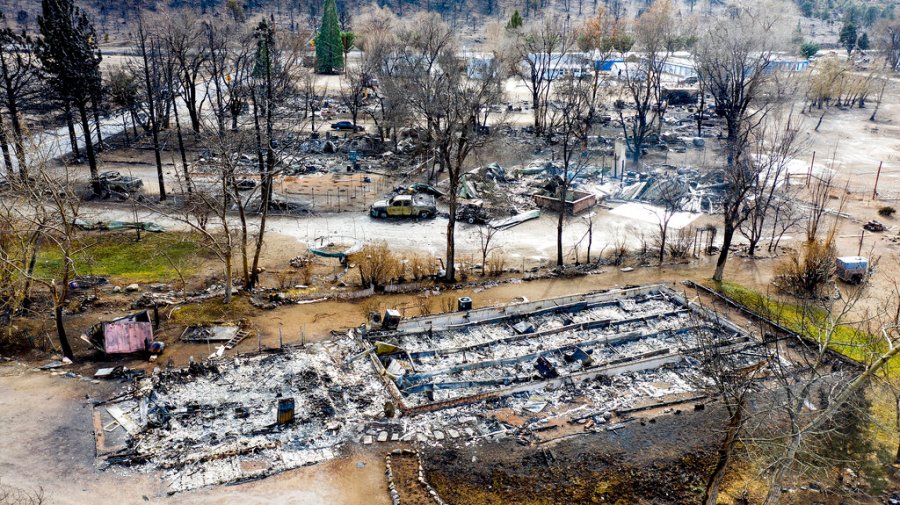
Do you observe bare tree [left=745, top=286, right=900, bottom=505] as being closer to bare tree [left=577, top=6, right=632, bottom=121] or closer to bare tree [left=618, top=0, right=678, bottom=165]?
bare tree [left=618, top=0, right=678, bottom=165]

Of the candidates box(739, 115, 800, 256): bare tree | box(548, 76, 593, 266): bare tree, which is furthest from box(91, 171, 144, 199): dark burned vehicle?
box(739, 115, 800, 256): bare tree

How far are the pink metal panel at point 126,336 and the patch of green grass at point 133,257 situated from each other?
4.89 meters

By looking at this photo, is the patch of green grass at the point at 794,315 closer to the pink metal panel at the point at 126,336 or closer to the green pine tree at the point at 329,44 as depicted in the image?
the pink metal panel at the point at 126,336

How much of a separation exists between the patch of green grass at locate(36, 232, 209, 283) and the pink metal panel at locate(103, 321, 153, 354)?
489 cm

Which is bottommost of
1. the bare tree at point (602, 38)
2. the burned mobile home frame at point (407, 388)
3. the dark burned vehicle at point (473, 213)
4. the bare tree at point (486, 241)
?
the burned mobile home frame at point (407, 388)

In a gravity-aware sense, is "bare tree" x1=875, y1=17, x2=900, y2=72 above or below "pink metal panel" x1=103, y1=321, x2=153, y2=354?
above

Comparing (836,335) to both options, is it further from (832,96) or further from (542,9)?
(542,9)

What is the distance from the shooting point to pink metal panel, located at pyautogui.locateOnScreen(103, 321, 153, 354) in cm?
2033

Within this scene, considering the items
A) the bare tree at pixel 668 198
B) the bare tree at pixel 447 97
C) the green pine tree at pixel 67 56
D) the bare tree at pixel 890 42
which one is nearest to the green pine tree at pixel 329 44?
the bare tree at pixel 447 97

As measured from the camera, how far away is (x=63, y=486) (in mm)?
15141

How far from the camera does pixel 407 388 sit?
63.3 ft

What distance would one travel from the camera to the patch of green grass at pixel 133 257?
26.4 metres

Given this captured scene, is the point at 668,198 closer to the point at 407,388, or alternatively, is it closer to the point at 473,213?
the point at 473,213

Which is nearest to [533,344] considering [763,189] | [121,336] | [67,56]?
[121,336]
